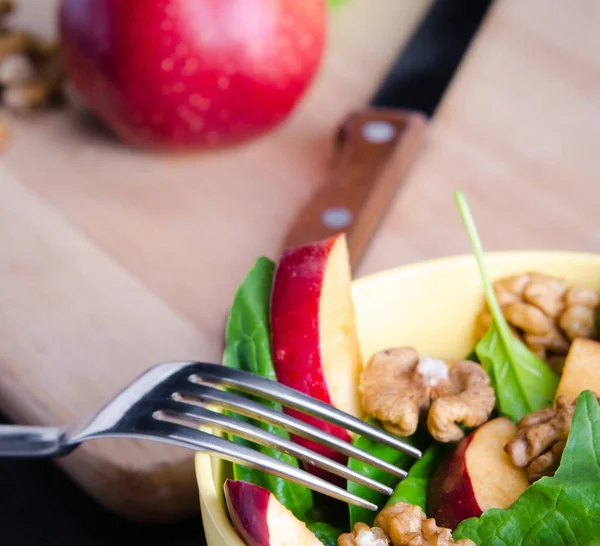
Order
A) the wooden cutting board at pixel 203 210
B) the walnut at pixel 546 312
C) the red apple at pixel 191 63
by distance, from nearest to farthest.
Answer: the walnut at pixel 546 312 < the wooden cutting board at pixel 203 210 < the red apple at pixel 191 63

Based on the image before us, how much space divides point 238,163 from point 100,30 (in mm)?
282

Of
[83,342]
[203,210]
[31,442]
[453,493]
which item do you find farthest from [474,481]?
[203,210]

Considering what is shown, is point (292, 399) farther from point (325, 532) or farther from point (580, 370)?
point (580, 370)

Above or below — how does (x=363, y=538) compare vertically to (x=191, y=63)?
below

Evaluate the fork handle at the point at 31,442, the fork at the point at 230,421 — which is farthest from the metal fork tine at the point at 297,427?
the fork handle at the point at 31,442

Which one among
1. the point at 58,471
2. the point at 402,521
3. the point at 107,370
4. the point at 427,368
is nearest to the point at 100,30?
the point at 107,370

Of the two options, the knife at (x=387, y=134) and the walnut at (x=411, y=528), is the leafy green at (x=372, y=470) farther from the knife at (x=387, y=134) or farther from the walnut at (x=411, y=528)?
the knife at (x=387, y=134)

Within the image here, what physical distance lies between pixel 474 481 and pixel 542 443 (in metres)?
0.06

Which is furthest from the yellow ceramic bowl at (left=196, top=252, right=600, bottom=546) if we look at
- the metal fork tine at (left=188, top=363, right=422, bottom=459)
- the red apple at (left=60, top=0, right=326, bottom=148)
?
the red apple at (left=60, top=0, right=326, bottom=148)

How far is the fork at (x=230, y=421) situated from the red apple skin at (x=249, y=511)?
0.05 m

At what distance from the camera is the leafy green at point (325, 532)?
0.68 m

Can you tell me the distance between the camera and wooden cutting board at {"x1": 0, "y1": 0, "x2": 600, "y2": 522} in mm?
1072

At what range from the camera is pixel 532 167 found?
1298 millimetres

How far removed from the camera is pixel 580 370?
74 cm
